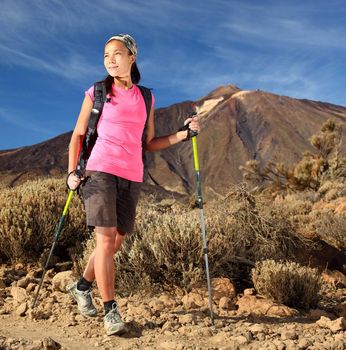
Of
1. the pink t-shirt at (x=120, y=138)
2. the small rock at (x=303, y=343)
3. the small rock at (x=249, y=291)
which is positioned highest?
the pink t-shirt at (x=120, y=138)

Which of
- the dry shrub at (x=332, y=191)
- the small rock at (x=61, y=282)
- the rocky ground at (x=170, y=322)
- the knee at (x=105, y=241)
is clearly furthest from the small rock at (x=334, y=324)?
the dry shrub at (x=332, y=191)

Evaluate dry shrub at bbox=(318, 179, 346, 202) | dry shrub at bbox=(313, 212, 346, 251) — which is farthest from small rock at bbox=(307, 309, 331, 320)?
dry shrub at bbox=(318, 179, 346, 202)

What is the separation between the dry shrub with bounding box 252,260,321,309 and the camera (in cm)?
523

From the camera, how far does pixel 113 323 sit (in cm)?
393

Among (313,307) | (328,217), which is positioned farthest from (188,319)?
(328,217)

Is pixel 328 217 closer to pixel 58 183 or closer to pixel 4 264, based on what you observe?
pixel 58 183

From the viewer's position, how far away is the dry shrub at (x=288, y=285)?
5227 mm

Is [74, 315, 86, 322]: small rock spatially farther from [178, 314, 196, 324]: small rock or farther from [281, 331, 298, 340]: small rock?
[281, 331, 298, 340]: small rock

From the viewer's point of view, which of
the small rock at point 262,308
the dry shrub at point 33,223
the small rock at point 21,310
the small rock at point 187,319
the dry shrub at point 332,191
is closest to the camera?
the small rock at point 187,319

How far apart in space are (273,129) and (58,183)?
11932 centimetres

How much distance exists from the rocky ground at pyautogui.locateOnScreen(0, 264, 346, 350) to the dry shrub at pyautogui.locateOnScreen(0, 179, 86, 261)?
0.67 meters

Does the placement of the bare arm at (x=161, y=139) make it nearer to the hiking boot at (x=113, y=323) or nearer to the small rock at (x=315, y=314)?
the hiking boot at (x=113, y=323)

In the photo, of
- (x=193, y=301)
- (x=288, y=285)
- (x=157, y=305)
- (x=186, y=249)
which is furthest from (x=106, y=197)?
(x=288, y=285)

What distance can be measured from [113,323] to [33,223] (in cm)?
303
